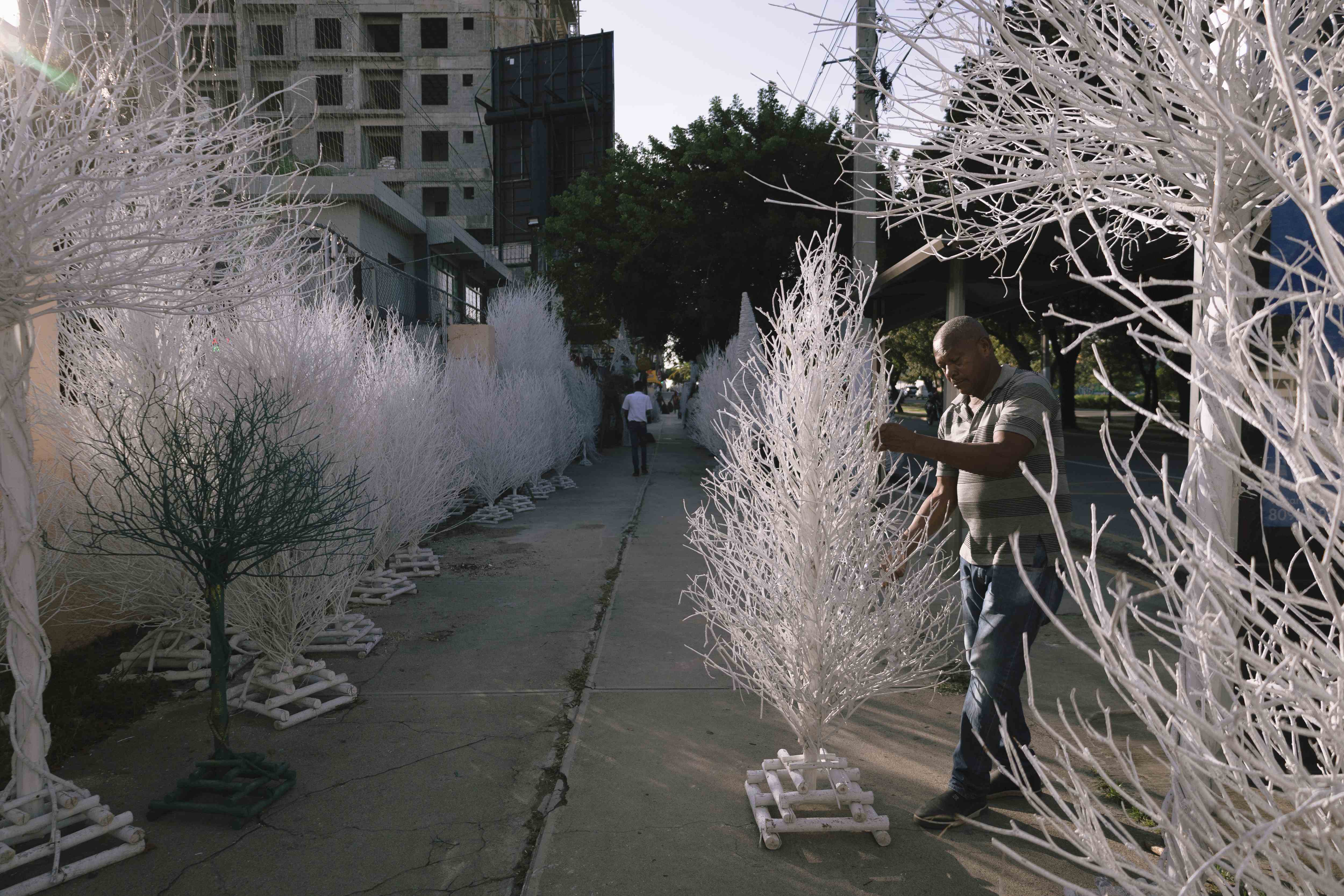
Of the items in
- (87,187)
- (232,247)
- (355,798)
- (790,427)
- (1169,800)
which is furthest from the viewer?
(232,247)

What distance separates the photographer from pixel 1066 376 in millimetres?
27500

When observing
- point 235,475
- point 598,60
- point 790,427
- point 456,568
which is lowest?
point 456,568

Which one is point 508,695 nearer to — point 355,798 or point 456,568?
point 355,798

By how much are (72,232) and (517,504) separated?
9.09m

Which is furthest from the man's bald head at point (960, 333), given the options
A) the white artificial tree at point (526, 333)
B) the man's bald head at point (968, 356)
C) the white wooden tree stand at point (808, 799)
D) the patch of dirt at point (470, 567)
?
the white artificial tree at point (526, 333)

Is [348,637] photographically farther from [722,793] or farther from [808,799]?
[808,799]

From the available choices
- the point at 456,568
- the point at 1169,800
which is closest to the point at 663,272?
the point at 456,568

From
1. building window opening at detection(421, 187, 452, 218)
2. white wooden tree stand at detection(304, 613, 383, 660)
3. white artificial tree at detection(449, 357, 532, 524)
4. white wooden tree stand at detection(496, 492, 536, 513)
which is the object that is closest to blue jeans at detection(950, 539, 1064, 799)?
white wooden tree stand at detection(304, 613, 383, 660)

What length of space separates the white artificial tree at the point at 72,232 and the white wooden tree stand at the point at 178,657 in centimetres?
173

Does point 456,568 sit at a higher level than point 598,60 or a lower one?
lower

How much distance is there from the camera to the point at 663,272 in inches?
744

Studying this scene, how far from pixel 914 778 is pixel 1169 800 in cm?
167

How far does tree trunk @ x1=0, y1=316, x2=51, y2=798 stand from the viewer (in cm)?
304

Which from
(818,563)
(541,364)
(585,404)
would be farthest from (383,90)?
(818,563)
